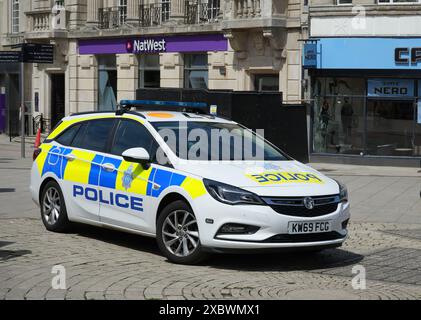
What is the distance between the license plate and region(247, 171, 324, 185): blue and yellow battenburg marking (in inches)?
19.7

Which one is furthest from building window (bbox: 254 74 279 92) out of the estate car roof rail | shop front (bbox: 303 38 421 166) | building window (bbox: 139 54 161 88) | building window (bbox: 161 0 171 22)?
the estate car roof rail

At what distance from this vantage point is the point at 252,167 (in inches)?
336

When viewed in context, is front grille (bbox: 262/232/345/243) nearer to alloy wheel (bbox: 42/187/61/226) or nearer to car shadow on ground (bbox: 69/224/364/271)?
A: car shadow on ground (bbox: 69/224/364/271)

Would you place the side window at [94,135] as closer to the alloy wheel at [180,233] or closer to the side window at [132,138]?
the side window at [132,138]

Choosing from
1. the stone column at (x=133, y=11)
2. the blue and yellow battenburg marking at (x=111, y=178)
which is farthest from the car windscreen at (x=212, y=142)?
the stone column at (x=133, y=11)

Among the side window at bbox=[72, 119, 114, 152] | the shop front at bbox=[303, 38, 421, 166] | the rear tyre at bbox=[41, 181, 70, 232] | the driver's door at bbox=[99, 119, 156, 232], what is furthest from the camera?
the shop front at bbox=[303, 38, 421, 166]

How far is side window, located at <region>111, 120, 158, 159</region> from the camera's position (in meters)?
8.95

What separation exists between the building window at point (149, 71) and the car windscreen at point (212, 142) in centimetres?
1971

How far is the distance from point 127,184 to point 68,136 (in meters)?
1.84

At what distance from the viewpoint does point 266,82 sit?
2589 centimetres

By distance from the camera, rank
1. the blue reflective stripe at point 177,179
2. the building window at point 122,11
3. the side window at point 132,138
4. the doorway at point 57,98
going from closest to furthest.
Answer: the blue reflective stripe at point 177,179
the side window at point 132,138
the building window at point 122,11
the doorway at point 57,98

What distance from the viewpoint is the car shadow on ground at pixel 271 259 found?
8.30m

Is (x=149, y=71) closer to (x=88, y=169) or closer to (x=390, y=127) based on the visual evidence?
(x=390, y=127)

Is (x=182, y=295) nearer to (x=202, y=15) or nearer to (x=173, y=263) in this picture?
(x=173, y=263)
